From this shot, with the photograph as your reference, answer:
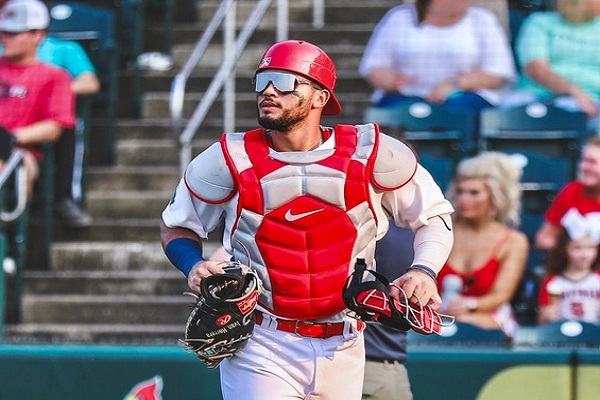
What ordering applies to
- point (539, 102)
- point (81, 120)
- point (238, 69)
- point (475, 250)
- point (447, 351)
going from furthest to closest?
point (238, 69) → point (81, 120) → point (539, 102) → point (475, 250) → point (447, 351)

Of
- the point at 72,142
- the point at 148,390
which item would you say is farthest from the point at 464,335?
the point at 72,142

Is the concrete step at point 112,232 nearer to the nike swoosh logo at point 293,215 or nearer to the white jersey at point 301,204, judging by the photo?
the white jersey at point 301,204

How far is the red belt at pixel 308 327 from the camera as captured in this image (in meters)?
4.52

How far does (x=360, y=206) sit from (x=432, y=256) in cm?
29

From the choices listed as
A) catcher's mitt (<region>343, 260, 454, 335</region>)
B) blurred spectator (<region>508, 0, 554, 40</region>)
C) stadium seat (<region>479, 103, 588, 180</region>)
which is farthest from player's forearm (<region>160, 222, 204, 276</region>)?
blurred spectator (<region>508, 0, 554, 40</region>)

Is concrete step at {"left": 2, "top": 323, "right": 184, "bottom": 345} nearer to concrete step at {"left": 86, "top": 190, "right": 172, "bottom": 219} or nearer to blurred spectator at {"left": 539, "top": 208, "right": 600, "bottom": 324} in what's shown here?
concrete step at {"left": 86, "top": 190, "right": 172, "bottom": 219}

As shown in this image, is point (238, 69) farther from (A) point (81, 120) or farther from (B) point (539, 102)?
(B) point (539, 102)

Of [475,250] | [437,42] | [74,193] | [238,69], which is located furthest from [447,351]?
[238,69]

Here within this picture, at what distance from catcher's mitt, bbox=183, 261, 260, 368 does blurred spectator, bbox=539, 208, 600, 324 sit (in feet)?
9.91

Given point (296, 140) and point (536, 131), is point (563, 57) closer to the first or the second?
point (536, 131)

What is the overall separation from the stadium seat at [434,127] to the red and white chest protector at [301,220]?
342 centimetres

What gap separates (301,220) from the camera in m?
4.48

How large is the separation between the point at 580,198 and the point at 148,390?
2.61 metres

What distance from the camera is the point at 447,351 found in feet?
20.8
